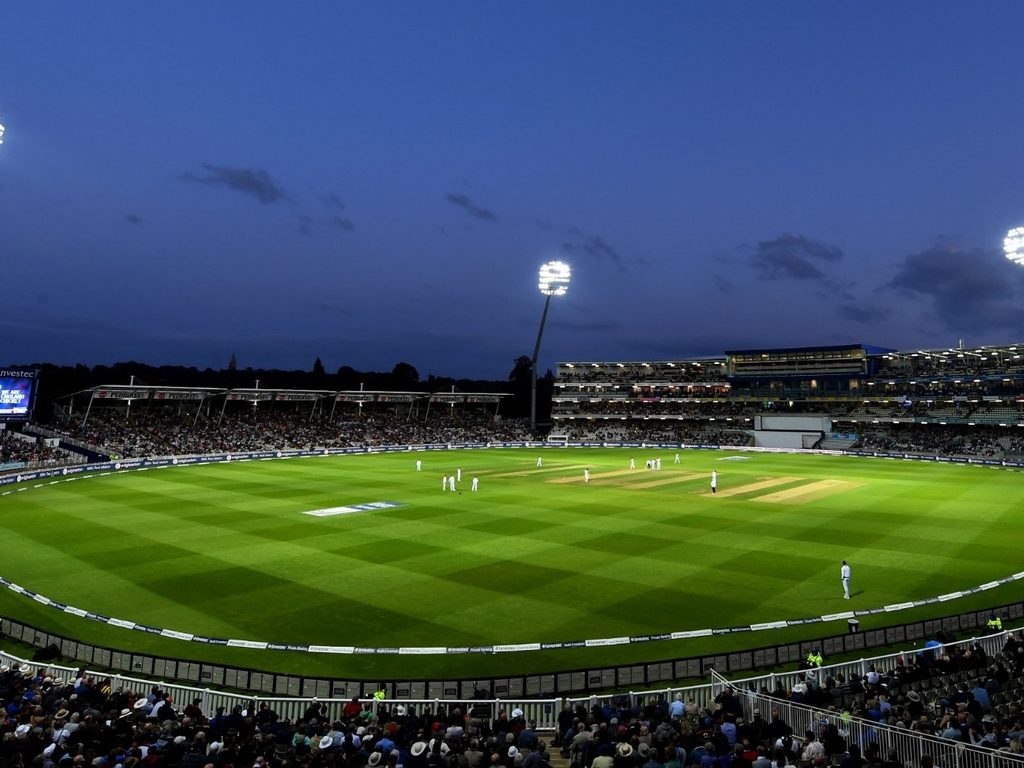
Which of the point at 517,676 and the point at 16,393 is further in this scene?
the point at 16,393

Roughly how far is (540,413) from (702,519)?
10100cm

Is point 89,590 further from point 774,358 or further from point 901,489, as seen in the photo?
point 774,358

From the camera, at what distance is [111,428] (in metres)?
67.7

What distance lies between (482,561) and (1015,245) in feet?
133

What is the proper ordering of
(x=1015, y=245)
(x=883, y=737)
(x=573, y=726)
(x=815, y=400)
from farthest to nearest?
(x=815, y=400) < (x=1015, y=245) < (x=573, y=726) < (x=883, y=737)

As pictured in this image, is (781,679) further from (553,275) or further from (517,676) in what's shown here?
(553,275)

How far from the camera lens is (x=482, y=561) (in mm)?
23922

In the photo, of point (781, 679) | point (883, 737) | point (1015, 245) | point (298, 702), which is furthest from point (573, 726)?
point (1015, 245)

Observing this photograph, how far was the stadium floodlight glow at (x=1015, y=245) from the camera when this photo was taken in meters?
40.5

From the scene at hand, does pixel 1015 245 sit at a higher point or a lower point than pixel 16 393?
higher

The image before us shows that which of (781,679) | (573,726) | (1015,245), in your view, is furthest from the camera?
(1015,245)

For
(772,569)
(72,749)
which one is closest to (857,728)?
(72,749)

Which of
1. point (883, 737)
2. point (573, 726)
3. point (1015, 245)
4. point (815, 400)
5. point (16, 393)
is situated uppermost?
point (1015, 245)

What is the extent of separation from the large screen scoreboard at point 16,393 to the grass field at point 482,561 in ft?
37.5
